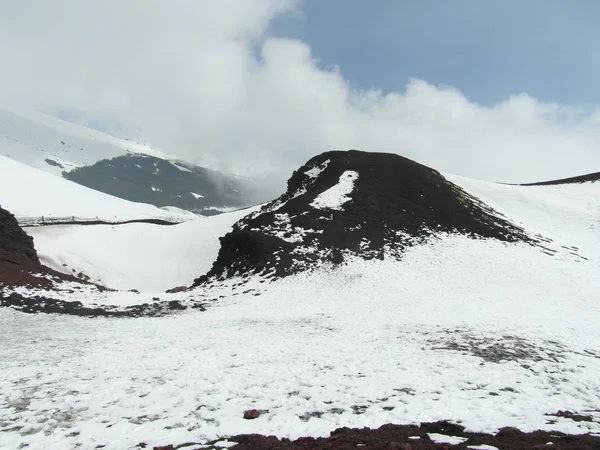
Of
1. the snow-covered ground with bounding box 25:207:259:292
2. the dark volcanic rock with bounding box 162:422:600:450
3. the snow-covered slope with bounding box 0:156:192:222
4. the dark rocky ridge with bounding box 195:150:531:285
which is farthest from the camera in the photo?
the snow-covered slope with bounding box 0:156:192:222

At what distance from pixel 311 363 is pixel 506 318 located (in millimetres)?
11585

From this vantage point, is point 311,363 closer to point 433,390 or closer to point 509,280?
point 433,390

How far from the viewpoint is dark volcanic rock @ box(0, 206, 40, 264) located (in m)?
31.4

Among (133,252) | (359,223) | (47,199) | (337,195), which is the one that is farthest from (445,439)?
(47,199)

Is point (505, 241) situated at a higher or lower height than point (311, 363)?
higher

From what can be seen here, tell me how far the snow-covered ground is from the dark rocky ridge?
309 inches

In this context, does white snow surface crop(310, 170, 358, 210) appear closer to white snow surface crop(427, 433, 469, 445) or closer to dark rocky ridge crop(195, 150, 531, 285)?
dark rocky ridge crop(195, 150, 531, 285)

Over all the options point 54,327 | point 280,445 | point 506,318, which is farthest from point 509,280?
point 54,327

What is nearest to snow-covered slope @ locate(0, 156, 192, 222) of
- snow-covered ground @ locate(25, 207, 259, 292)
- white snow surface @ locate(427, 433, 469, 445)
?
snow-covered ground @ locate(25, 207, 259, 292)

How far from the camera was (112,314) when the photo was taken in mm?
23000

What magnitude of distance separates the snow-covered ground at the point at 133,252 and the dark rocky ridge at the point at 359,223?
785cm

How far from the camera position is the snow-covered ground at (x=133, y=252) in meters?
42.3

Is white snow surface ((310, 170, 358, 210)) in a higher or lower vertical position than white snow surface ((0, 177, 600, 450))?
higher

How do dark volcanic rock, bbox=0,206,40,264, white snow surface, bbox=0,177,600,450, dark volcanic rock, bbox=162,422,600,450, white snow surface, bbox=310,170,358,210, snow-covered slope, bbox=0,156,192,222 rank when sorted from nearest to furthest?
dark volcanic rock, bbox=162,422,600,450, white snow surface, bbox=0,177,600,450, dark volcanic rock, bbox=0,206,40,264, white snow surface, bbox=310,170,358,210, snow-covered slope, bbox=0,156,192,222
